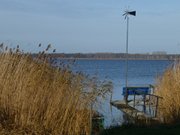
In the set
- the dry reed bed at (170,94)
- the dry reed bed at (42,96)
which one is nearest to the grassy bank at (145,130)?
the dry reed bed at (170,94)

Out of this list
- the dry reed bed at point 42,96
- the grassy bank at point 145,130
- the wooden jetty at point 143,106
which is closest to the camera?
the dry reed bed at point 42,96

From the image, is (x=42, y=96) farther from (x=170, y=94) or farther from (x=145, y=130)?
(x=170, y=94)

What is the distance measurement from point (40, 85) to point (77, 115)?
86 cm

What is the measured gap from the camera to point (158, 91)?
1400 cm

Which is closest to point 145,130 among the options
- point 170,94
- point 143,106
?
point 170,94

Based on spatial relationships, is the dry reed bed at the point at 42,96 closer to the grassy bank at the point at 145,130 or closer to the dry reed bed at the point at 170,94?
the grassy bank at the point at 145,130

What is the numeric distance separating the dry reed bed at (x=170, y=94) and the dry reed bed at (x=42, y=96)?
287 cm

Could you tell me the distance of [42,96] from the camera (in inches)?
389

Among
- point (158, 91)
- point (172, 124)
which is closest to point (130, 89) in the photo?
point (158, 91)

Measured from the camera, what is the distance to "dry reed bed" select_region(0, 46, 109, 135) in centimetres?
964

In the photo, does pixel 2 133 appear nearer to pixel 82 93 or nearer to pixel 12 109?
pixel 12 109

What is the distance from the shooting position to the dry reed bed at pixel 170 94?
493 inches

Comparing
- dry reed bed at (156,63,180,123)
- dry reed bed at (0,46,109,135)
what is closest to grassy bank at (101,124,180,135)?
dry reed bed at (156,63,180,123)

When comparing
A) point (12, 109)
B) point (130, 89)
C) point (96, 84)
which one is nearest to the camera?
point (12, 109)
